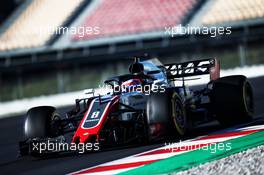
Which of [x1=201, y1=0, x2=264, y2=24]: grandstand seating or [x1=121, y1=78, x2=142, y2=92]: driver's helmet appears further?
[x1=201, y1=0, x2=264, y2=24]: grandstand seating

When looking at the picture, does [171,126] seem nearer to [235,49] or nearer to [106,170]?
[106,170]

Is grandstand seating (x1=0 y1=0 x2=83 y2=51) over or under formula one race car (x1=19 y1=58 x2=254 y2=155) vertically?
over

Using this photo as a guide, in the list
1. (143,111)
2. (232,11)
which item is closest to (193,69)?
(143,111)

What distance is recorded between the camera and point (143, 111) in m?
7.04

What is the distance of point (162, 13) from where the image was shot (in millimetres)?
22703

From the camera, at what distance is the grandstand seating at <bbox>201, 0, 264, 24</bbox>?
1900 centimetres

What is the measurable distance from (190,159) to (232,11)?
→ 15.2m

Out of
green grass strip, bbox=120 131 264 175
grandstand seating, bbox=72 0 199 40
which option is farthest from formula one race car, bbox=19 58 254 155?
grandstand seating, bbox=72 0 199 40

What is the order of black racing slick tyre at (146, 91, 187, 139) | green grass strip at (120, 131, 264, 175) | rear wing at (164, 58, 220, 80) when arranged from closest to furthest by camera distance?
green grass strip at (120, 131, 264, 175) < black racing slick tyre at (146, 91, 187, 139) < rear wing at (164, 58, 220, 80)

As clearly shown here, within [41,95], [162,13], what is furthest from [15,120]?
[162,13]

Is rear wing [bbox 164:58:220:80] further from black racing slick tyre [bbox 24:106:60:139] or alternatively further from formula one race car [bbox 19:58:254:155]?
black racing slick tyre [bbox 24:106:60:139]

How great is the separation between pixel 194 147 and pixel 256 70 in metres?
10.3

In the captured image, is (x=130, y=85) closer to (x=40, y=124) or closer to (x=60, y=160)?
(x=40, y=124)

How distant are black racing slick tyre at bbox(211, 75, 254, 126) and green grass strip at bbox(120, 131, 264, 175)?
4.44 feet
